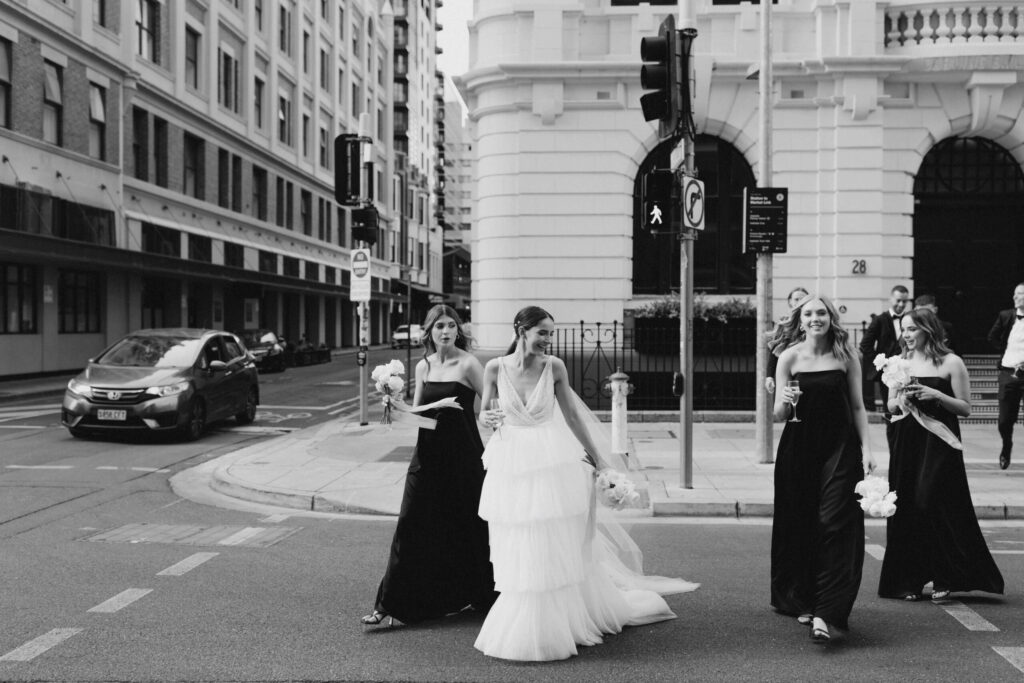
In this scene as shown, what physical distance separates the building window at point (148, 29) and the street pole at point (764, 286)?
28.0 meters

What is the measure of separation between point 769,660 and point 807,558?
77 centimetres

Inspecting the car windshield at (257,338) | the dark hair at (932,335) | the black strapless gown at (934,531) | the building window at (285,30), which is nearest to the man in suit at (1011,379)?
the dark hair at (932,335)

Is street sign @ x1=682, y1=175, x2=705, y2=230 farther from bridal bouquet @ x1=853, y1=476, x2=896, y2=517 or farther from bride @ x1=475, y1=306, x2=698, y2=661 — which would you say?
bridal bouquet @ x1=853, y1=476, x2=896, y2=517

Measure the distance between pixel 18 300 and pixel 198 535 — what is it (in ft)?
70.0

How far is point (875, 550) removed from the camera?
7.30 m

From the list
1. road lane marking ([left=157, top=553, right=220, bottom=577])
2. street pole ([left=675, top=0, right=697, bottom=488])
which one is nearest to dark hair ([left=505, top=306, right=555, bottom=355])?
road lane marking ([left=157, top=553, right=220, bottom=577])

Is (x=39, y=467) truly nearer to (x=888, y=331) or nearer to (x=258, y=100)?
(x=888, y=331)

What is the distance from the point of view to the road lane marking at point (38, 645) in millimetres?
4656

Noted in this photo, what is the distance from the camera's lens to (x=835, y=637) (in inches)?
193

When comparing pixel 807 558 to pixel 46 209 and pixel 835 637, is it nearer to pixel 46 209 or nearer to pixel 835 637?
pixel 835 637

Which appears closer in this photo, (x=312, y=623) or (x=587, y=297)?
(x=312, y=623)

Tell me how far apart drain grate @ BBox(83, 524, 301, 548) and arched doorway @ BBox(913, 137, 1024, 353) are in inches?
600

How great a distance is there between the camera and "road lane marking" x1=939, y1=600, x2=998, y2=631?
5273mm

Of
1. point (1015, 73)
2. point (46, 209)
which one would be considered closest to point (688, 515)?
point (1015, 73)
